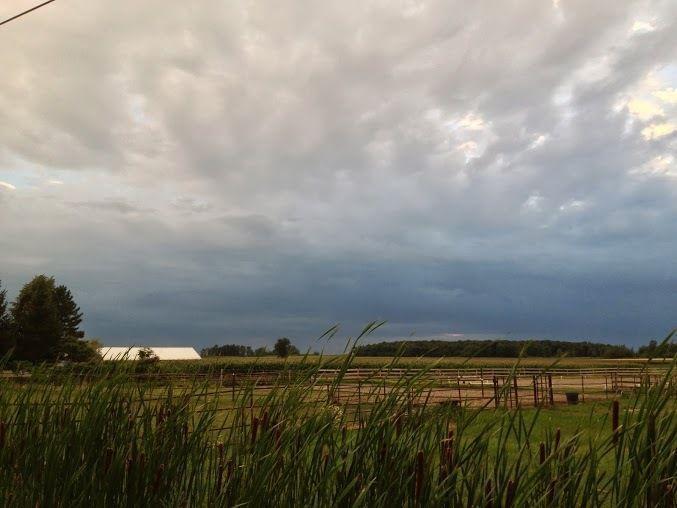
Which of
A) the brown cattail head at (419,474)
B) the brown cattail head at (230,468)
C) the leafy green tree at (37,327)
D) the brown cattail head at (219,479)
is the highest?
the leafy green tree at (37,327)

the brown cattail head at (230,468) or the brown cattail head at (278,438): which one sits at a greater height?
the brown cattail head at (278,438)

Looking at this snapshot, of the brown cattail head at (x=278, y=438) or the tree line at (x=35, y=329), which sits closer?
the brown cattail head at (x=278, y=438)

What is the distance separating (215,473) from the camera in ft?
10.7

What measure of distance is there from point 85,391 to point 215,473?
1058 mm

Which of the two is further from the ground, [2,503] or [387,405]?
[387,405]

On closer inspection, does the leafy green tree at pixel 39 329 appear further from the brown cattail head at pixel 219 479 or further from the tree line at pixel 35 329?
the brown cattail head at pixel 219 479

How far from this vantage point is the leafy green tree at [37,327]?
41875 mm

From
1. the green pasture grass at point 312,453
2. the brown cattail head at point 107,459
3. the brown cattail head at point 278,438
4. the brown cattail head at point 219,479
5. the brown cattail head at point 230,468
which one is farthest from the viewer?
the brown cattail head at point 107,459

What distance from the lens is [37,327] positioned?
1661 inches

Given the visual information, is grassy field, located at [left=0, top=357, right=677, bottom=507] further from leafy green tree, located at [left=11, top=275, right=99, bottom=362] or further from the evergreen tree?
the evergreen tree

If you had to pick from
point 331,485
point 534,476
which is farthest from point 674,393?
point 331,485

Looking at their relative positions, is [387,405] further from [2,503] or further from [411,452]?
[2,503]

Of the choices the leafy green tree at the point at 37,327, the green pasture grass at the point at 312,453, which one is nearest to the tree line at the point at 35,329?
the leafy green tree at the point at 37,327

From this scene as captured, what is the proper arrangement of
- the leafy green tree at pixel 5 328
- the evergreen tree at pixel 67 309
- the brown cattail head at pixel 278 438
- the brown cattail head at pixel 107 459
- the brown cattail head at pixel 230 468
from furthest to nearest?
the evergreen tree at pixel 67 309 → the leafy green tree at pixel 5 328 → the brown cattail head at pixel 107 459 → the brown cattail head at pixel 230 468 → the brown cattail head at pixel 278 438
